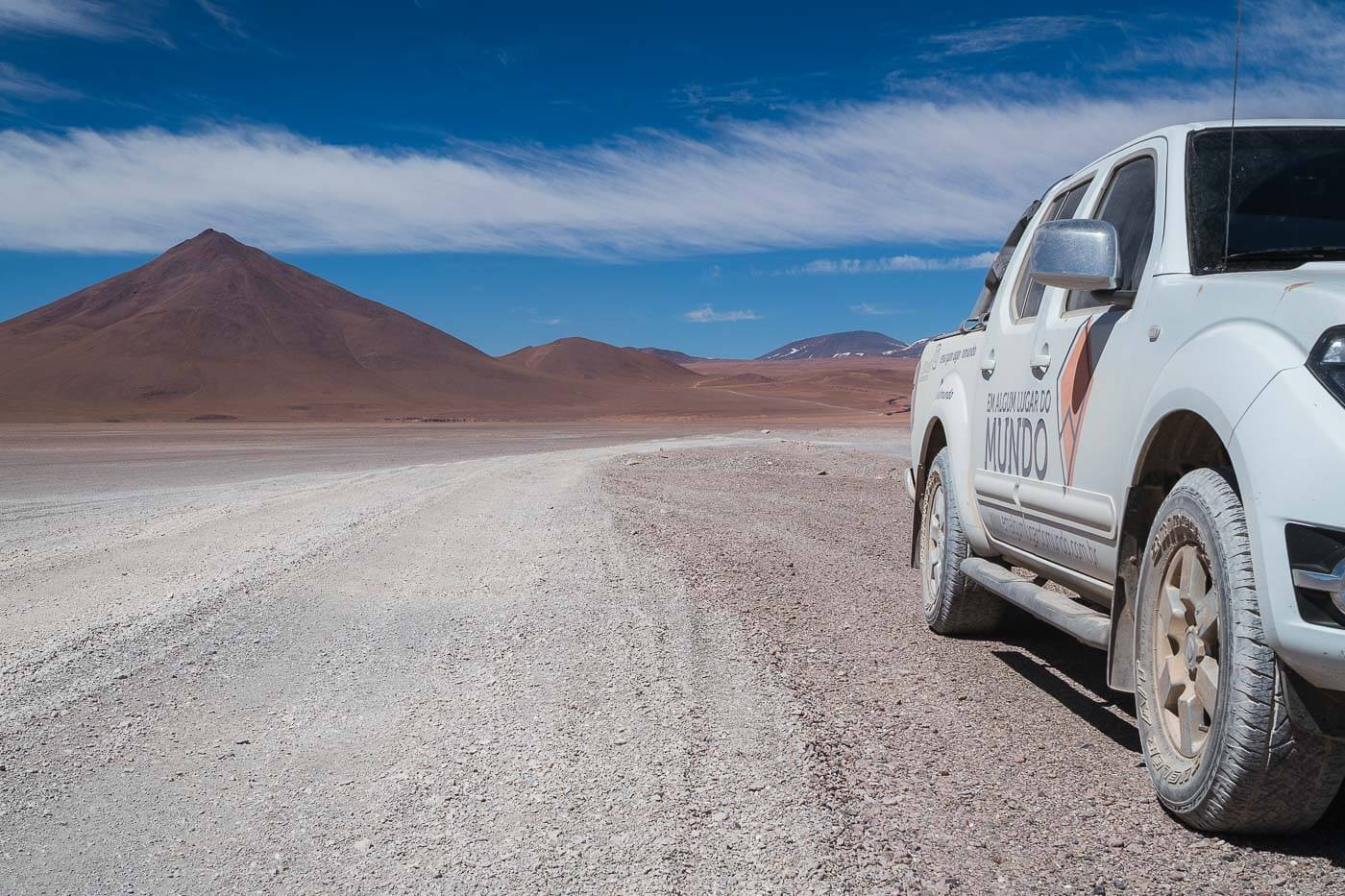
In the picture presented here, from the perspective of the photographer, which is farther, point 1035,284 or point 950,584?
point 950,584

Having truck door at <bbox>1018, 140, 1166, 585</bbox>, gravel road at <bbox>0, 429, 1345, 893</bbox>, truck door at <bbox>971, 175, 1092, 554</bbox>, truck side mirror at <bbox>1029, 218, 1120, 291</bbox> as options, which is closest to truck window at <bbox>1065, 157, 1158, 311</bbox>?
truck door at <bbox>1018, 140, 1166, 585</bbox>

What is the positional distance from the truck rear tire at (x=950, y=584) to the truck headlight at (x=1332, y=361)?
294 cm

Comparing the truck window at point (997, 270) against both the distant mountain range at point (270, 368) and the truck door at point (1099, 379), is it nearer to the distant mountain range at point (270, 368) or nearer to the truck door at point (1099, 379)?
the truck door at point (1099, 379)

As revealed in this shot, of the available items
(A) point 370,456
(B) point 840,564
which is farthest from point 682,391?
(B) point 840,564

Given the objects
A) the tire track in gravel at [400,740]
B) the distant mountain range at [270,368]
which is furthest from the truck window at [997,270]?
the distant mountain range at [270,368]

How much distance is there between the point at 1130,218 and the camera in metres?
4.47

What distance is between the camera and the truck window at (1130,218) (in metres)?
4.09

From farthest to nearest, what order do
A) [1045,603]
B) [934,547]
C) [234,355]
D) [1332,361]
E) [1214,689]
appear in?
[234,355], [934,547], [1045,603], [1214,689], [1332,361]

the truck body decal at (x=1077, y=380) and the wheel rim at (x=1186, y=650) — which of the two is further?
the truck body decal at (x=1077, y=380)

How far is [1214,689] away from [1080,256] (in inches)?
59.8

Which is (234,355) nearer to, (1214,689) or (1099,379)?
→ (1099,379)

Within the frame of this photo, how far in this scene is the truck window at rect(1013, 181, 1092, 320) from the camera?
511 cm

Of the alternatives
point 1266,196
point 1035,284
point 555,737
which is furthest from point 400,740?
point 1266,196

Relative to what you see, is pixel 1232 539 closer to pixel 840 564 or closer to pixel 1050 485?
pixel 1050 485
